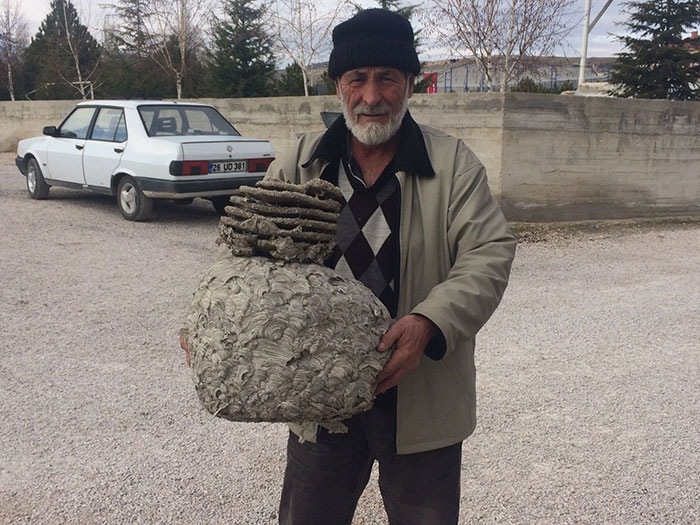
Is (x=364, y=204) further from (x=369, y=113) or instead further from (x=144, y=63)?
(x=144, y=63)

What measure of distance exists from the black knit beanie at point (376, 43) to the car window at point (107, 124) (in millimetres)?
8364

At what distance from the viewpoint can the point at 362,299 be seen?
1876 mm

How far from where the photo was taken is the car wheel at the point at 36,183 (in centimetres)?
1154

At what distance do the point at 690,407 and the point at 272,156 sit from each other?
6920 millimetres

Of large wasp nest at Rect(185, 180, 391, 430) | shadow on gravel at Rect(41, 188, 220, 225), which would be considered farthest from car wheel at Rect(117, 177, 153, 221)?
large wasp nest at Rect(185, 180, 391, 430)

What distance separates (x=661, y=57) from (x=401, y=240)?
54.8 ft

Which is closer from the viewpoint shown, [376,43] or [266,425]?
[376,43]

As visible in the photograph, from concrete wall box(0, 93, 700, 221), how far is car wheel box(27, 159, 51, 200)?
258 inches

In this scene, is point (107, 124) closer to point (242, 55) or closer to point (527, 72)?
point (527, 72)

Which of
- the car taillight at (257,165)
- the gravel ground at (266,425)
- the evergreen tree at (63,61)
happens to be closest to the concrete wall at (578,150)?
the car taillight at (257,165)

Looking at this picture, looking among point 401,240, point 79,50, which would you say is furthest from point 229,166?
point 79,50

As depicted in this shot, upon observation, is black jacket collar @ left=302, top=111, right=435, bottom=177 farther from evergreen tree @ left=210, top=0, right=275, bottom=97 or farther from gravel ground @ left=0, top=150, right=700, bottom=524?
evergreen tree @ left=210, top=0, right=275, bottom=97

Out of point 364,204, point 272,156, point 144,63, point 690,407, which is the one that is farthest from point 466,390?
point 144,63

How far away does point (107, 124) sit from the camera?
10.1 metres
